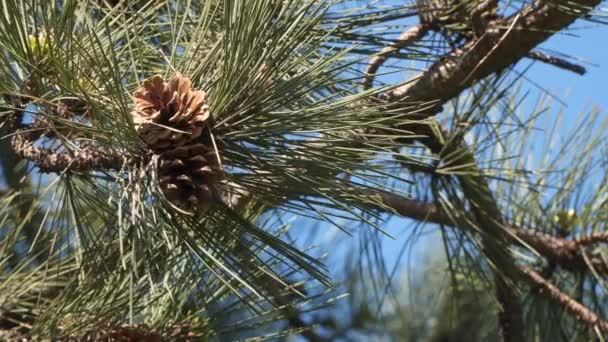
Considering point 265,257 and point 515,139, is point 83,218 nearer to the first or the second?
point 265,257

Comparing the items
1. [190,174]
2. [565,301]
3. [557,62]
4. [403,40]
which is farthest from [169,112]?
[565,301]

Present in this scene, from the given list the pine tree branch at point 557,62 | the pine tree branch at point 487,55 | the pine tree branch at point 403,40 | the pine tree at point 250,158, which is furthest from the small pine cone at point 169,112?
the pine tree branch at point 557,62

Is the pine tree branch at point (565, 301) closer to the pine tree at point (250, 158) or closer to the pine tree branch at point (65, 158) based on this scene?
the pine tree at point (250, 158)

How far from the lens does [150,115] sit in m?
0.73

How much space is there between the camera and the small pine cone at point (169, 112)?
28.8 inches

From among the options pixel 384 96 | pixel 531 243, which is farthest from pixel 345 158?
pixel 531 243

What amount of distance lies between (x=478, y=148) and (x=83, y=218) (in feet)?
2.04

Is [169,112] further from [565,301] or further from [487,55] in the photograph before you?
[565,301]

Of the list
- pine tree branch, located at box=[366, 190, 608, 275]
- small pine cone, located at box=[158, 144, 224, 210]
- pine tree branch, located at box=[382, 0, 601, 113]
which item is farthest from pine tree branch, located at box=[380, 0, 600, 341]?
small pine cone, located at box=[158, 144, 224, 210]

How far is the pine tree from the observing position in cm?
74

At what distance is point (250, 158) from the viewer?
2.57ft


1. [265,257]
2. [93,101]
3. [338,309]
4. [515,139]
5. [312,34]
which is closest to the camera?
[93,101]

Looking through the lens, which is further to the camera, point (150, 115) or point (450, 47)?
point (450, 47)

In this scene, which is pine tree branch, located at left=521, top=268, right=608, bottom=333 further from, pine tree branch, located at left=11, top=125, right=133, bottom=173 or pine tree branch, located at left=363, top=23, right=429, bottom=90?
pine tree branch, located at left=11, top=125, right=133, bottom=173
